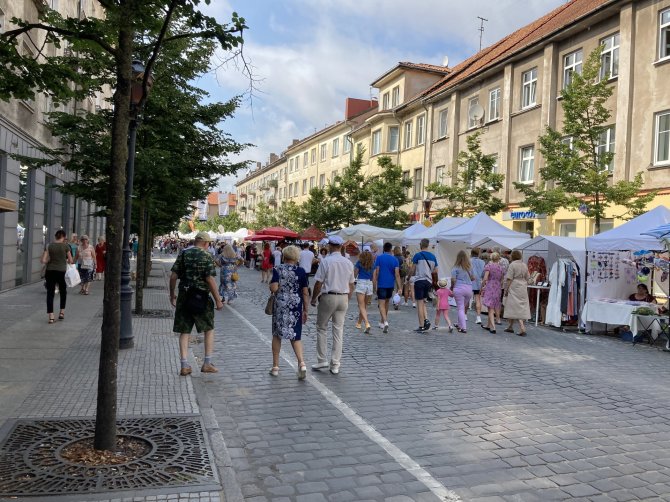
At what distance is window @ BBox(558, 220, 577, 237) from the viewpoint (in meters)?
22.1

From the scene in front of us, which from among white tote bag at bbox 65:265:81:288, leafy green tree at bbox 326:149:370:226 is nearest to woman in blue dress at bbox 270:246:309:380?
white tote bag at bbox 65:265:81:288

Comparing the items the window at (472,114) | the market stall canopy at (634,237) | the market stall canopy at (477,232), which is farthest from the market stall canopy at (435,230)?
the window at (472,114)

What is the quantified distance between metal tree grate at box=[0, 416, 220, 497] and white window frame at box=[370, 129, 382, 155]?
35.1 metres

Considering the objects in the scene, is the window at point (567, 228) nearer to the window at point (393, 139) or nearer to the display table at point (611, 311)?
the display table at point (611, 311)

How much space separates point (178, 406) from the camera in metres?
5.77

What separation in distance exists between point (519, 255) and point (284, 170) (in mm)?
61506

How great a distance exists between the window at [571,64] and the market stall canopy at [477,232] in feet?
25.2

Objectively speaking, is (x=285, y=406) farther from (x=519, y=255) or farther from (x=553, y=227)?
(x=553, y=227)

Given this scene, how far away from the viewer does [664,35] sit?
18.5 m

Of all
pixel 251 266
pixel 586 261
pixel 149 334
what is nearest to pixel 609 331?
pixel 586 261

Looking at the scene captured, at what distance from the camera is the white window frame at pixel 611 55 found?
66.8ft

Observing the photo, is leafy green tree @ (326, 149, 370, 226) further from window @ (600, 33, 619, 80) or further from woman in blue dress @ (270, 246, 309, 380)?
woman in blue dress @ (270, 246, 309, 380)

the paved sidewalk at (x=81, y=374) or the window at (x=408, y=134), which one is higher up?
the window at (x=408, y=134)

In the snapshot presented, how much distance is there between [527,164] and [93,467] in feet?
77.8
